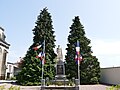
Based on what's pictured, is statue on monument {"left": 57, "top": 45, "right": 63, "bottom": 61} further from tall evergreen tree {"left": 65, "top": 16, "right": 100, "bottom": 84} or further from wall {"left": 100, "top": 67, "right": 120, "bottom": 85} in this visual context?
wall {"left": 100, "top": 67, "right": 120, "bottom": 85}

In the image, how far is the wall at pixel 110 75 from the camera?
92.0 feet

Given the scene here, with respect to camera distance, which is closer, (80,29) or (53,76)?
(53,76)

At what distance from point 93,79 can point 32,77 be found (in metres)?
10.4

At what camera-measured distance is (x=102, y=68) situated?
33438mm

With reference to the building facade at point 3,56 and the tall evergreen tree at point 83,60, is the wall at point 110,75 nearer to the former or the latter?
the tall evergreen tree at point 83,60

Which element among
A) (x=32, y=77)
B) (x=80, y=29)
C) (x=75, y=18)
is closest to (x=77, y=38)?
(x=80, y=29)

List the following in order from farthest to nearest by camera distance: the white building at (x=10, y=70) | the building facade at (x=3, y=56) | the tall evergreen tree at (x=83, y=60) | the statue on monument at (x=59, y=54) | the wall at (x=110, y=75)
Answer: the white building at (x=10, y=70)
the building facade at (x=3, y=56)
the statue on monument at (x=59, y=54)
the tall evergreen tree at (x=83, y=60)
the wall at (x=110, y=75)

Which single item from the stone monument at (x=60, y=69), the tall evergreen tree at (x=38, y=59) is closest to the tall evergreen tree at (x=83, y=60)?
the stone monument at (x=60, y=69)

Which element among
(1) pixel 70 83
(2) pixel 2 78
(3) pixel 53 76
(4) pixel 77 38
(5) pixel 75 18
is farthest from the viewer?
(2) pixel 2 78

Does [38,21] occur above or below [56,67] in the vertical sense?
above

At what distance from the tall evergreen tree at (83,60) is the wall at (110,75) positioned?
206cm

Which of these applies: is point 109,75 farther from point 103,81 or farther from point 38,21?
point 38,21

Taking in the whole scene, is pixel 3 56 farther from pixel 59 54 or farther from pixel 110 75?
pixel 110 75

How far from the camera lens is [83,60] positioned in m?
30.3
